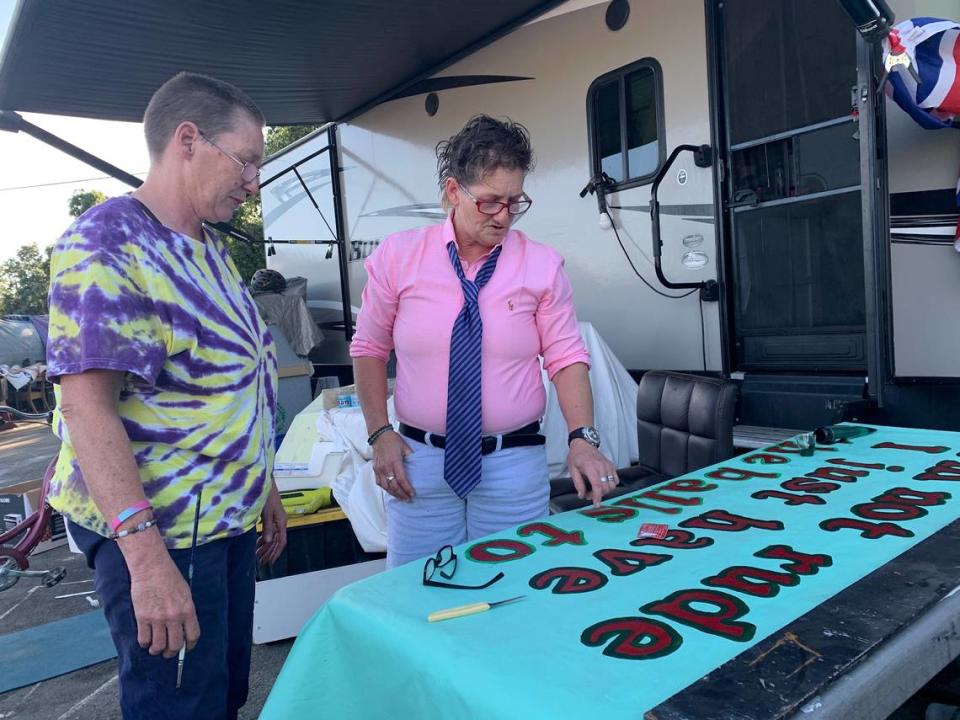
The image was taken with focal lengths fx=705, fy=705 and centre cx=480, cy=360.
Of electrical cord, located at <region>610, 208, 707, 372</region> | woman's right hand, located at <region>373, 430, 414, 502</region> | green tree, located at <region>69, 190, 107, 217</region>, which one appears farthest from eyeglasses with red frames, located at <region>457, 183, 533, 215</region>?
green tree, located at <region>69, 190, 107, 217</region>

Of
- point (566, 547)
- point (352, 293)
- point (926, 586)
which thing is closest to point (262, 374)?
point (566, 547)

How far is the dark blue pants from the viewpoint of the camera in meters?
1.16

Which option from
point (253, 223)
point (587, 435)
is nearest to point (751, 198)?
point (587, 435)

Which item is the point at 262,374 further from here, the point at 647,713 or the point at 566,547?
the point at 647,713

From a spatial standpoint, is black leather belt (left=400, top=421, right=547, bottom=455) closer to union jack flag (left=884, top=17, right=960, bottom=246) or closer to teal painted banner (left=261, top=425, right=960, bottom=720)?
teal painted banner (left=261, top=425, right=960, bottom=720)

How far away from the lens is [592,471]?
1.59 m

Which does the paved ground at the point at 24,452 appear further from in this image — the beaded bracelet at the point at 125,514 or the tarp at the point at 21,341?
the beaded bracelet at the point at 125,514

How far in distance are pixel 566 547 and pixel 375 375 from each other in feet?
2.30

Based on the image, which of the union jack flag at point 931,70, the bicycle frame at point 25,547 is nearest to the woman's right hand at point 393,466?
the union jack flag at point 931,70

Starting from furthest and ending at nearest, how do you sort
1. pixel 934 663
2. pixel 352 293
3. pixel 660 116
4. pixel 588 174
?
pixel 352 293 → pixel 588 174 → pixel 660 116 → pixel 934 663

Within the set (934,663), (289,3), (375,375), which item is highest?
(289,3)

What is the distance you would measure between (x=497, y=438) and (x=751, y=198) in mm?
2817

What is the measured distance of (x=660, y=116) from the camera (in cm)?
412

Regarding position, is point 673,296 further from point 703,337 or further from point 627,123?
point 627,123
